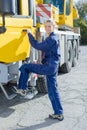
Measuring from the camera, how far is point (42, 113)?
22.9ft

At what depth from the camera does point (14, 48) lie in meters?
6.52

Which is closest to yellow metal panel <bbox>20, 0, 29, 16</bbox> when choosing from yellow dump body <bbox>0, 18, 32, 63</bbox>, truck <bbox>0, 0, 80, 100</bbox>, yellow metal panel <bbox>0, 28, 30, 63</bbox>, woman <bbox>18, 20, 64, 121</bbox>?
truck <bbox>0, 0, 80, 100</bbox>

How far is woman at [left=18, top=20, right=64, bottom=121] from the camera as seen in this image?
6.34 metres

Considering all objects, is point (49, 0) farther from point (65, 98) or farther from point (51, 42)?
point (51, 42)

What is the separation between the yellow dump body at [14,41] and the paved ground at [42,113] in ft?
3.40

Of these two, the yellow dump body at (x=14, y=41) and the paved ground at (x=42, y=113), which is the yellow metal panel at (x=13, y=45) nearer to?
the yellow dump body at (x=14, y=41)

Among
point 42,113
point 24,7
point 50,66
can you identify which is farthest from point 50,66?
point 24,7

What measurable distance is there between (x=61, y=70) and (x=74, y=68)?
1.66 metres

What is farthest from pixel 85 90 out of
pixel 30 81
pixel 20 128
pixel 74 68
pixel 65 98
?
pixel 74 68

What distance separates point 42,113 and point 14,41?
4.81 ft

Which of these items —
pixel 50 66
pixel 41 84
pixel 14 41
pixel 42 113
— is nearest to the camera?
pixel 50 66

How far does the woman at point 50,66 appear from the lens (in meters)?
6.34

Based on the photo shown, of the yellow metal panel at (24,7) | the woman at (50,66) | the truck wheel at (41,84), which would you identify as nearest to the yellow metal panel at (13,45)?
the woman at (50,66)

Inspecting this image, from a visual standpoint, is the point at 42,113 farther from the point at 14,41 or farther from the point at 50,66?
the point at 14,41
